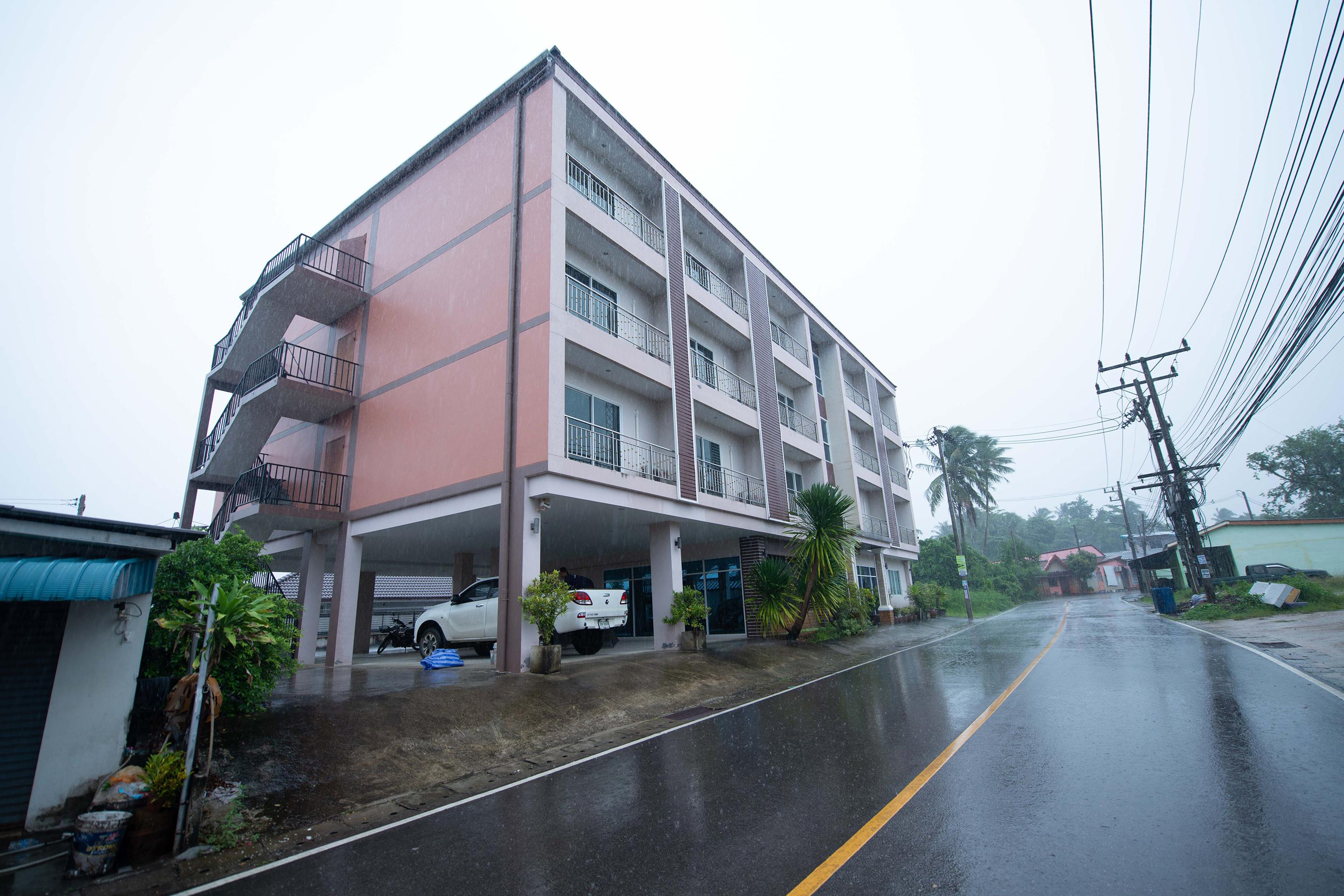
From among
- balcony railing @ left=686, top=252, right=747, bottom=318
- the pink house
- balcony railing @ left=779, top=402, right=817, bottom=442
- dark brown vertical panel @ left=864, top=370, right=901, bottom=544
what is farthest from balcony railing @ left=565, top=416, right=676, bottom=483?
the pink house

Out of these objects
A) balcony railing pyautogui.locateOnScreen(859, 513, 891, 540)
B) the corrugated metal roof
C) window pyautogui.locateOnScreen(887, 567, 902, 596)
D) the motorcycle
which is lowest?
the motorcycle

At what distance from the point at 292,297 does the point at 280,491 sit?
202 inches

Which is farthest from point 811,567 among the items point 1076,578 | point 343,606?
point 1076,578

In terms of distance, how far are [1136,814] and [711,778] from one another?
3066 millimetres

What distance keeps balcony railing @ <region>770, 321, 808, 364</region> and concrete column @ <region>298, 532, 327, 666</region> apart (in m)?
16.1

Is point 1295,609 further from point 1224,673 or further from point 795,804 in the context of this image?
point 795,804

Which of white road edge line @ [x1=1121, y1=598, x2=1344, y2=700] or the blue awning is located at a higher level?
the blue awning

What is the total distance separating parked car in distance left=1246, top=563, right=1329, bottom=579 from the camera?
85.3 feet

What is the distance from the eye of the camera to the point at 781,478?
19438 millimetres

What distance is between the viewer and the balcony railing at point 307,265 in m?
15.9

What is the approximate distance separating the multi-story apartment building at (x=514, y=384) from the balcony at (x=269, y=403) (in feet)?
0.24

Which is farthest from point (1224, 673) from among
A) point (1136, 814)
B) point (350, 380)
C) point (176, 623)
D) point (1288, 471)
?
point (1288, 471)

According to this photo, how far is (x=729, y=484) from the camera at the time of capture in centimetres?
1783

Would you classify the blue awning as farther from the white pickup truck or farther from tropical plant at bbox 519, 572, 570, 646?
the white pickup truck
